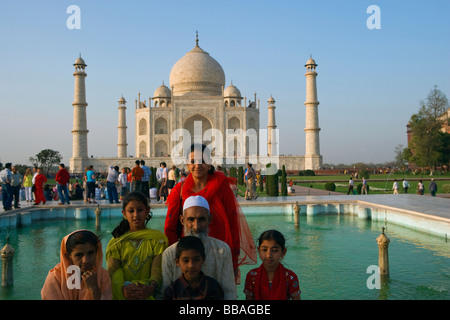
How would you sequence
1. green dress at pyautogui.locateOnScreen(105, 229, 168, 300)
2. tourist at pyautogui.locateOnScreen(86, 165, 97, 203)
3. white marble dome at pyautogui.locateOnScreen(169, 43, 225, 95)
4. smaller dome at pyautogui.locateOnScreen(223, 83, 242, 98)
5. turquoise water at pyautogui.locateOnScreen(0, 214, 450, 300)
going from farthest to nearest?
1. smaller dome at pyautogui.locateOnScreen(223, 83, 242, 98)
2. white marble dome at pyautogui.locateOnScreen(169, 43, 225, 95)
3. tourist at pyautogui.locateOnScreen(86, 165, 97, 203)
4. turquoise water at pyautogui.locateOnScreen(0, 214, 450, 300)
5. green dress at pyautogui.locateOnScreen(105, 229, 168, 300)

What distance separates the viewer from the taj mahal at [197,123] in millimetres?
27719

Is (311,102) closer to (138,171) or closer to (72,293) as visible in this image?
(138,171)

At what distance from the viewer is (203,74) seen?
32.6 meters

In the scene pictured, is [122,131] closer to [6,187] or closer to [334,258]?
[6,187]

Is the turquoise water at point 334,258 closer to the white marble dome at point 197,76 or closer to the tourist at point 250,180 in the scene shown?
the tourist at point 250,180

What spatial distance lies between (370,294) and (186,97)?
91.8ft

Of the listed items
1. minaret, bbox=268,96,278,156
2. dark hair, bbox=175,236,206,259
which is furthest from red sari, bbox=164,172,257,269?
minaret, bbox=268,96,278,156

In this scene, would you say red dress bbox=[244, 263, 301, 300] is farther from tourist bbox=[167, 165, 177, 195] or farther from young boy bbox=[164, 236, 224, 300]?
tourist bbox=[167, 165, 177, 195]

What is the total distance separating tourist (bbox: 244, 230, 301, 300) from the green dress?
528 mm

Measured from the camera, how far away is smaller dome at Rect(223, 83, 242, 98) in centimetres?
3300

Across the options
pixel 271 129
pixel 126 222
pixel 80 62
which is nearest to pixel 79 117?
pixel 80 62

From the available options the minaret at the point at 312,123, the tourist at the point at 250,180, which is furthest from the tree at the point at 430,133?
the tourist at the point at 250,180

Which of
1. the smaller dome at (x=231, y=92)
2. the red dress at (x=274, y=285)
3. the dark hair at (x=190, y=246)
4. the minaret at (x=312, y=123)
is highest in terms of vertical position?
the smaller dome at (x=231, y=92)
